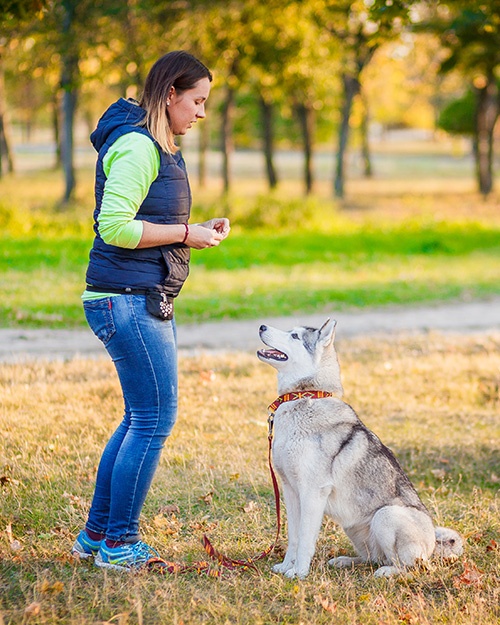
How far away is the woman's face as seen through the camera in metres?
4.08

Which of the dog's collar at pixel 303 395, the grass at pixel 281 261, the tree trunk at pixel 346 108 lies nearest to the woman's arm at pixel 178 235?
the dog's collar at pixel 303 395

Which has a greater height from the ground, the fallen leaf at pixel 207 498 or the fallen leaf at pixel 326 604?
the fallen leaf at pixel 326 604

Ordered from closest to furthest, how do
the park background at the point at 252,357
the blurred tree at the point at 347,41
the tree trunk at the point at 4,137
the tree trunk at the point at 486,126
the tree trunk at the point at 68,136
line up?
the park background at the point at 252,357 < the blurred tree at the point at 347,41 < the tree trunk at the point at 68,136 < the tree trunk at the point at 486,126 < the tree trunk at the point at 4,137

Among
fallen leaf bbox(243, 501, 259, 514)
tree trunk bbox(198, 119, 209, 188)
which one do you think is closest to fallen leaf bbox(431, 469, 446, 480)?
fallen leaf bbox(243, 501, 259, 514)

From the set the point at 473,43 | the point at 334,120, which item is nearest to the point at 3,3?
the point at 473,43

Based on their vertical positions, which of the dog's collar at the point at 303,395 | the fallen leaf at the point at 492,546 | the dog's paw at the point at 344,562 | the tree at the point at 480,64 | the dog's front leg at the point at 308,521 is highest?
the tree at the point at 480,64

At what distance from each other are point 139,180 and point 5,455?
10.6ft

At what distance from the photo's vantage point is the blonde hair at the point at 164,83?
13.1 feet

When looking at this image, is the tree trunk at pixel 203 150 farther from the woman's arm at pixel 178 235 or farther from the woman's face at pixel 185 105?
the woman's arm at pixel 178 235

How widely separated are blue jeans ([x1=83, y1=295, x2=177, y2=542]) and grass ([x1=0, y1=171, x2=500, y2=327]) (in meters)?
7.00

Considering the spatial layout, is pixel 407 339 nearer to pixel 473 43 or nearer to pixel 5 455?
pixel 5 455

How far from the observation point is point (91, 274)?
13.6ft

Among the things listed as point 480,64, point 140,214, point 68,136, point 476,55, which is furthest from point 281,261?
point 480,64

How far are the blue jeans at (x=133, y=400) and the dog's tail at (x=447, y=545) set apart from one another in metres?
1.69
